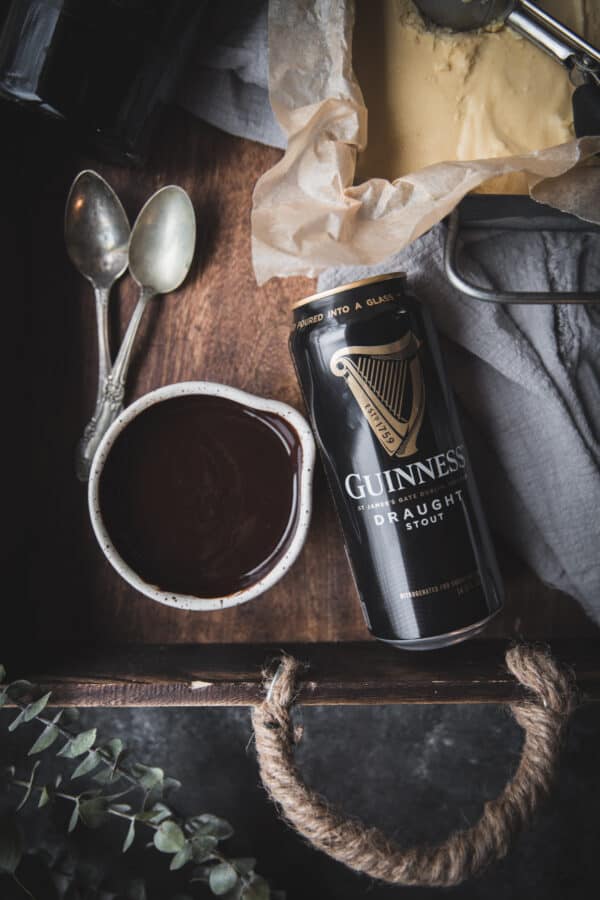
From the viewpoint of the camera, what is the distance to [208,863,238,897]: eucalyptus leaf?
658mm

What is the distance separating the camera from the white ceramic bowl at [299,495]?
2.15ft

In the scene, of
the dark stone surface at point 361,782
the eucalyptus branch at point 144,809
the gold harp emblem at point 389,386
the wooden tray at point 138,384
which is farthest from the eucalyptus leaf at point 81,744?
the gold harp emblem at point 389,386

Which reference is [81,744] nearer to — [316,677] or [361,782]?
[316,677]

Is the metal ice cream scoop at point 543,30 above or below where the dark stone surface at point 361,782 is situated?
above

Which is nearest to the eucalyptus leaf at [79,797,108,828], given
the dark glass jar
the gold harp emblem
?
the gold harp emblem

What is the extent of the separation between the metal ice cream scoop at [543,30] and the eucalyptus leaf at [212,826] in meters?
0.75

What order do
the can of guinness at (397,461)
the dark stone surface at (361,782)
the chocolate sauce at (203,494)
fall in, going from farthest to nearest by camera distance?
the dark stone surface at (361,782) < the chocolate sauce at (203,494) < the can of guinness at (397,461)

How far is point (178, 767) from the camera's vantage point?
2.75ft

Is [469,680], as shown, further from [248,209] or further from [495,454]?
[248,209]

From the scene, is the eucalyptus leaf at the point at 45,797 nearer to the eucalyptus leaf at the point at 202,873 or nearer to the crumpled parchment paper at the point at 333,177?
the eucalyptus leaf at the point at 202,873

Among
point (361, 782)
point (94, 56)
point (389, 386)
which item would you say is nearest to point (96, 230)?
point (94, 56)

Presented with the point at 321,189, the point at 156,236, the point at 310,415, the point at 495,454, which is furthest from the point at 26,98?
the point at 495,454

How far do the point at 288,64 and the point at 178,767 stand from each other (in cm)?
78

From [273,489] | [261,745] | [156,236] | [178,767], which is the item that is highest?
[156,236]
